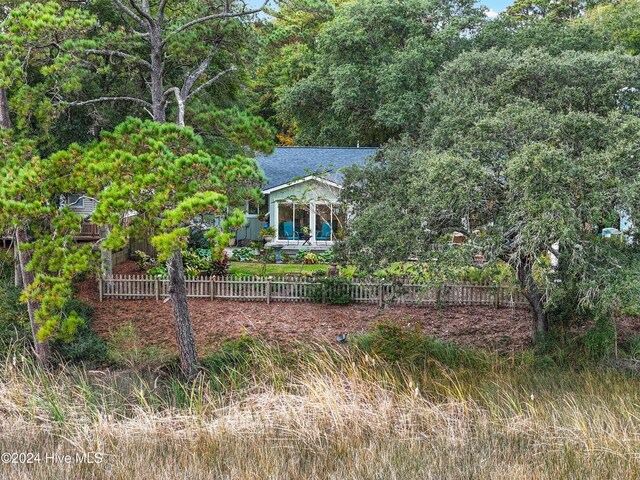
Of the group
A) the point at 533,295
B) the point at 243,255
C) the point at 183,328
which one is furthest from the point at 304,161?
the point at 183,328

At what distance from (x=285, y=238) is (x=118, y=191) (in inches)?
599

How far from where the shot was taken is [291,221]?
24.0 metres

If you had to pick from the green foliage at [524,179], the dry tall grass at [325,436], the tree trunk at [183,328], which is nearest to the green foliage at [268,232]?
the green foliage at [524,179]

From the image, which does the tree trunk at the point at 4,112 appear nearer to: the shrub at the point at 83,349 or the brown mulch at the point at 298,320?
the shrub at the point at 83,349

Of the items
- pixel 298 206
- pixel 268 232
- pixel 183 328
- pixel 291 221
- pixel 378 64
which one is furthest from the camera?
pixel 378 64

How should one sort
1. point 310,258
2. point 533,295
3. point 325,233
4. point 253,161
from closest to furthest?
point 253,161, point 533,295, point 310,258, point 325,233

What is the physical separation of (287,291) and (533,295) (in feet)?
23.3

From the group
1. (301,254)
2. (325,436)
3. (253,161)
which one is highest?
(253,161)

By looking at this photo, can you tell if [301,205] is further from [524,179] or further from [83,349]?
[524,179]

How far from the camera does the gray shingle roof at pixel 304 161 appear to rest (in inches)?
947

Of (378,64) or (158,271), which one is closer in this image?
(158,271)

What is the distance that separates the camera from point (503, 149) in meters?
10.6

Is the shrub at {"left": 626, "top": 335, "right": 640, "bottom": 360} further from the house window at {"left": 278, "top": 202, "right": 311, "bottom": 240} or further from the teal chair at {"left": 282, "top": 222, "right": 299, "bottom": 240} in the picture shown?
the teal chair at {"left": 282, "top": 222, "right": 299, "bottom": 240}

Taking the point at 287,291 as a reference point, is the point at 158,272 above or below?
above
